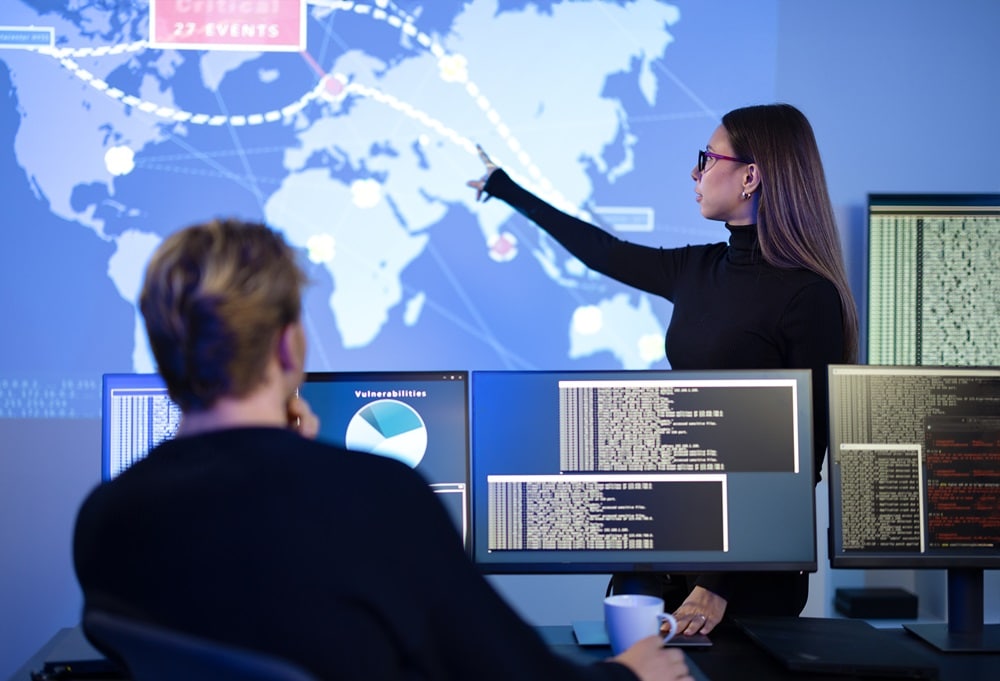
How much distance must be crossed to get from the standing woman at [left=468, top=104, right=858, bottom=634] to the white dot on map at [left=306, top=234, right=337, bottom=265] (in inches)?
49.9

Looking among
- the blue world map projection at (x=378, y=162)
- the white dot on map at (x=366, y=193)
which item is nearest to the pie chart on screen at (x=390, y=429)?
the blue world map projection at (x=378, y=162)

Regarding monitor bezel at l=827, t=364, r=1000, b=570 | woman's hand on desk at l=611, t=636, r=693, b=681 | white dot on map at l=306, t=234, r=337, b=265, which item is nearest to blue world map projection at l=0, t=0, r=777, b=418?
white dot on map at l=306, t=234, r=337, b=265

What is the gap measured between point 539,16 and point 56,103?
1458 millimetres

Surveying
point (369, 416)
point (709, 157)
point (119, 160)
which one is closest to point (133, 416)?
point (369, 416)

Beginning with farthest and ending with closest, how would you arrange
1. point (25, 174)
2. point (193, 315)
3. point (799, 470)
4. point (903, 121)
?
point (903, 121) → point (25, 174) → point (799, 470) → point (193, 315)

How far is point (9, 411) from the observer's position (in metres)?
3.14

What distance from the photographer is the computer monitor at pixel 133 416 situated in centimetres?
174

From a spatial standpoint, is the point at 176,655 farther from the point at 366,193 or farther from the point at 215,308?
the point at 366,193

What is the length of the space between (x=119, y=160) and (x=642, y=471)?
82.5 inches

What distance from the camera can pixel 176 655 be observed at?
863mm

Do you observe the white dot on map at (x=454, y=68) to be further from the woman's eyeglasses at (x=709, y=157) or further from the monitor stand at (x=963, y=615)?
the monitor stand at (x=963, y=615)

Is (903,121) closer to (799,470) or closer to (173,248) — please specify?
(799,470)

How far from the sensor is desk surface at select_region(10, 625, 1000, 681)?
1479mm

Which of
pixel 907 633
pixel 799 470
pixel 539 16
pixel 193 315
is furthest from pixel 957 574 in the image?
pixel 539 16
